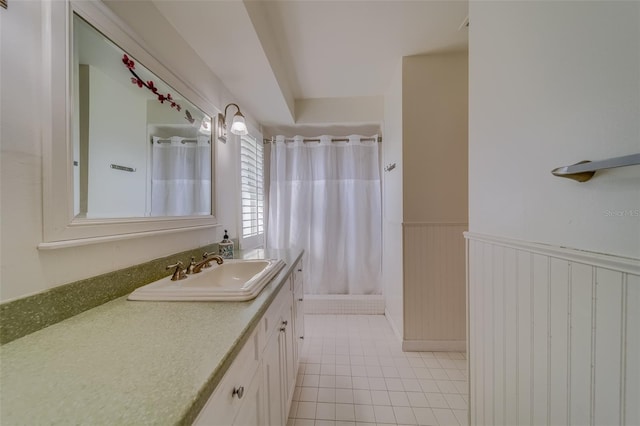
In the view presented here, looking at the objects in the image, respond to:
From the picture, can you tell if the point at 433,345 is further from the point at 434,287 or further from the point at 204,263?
the point at 204,263

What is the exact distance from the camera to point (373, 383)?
1.61 metres

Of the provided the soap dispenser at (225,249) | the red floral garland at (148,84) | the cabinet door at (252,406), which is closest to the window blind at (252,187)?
the soap dispenser at (225,249)

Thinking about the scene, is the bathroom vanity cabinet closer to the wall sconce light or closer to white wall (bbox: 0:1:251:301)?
white wall (bbox: 0:1:251:301)

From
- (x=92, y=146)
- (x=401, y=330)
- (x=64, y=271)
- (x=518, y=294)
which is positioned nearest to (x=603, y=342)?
(x=518, y=294)

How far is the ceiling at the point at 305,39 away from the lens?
1231mm

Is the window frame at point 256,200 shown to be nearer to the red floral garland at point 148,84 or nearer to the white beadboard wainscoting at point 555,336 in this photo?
the red floral garland at point 148,84

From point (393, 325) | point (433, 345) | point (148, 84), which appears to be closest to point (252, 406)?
point (148, 84)

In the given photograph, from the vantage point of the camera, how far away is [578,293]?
56 cm

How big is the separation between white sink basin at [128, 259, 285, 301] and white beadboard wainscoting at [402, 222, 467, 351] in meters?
1.18

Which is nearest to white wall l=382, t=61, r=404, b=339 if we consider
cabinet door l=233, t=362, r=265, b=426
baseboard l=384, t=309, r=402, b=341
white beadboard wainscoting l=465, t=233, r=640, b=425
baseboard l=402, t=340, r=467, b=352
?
baseboard l=384, t=309, r=402, b=341

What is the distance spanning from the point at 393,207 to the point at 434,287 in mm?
787

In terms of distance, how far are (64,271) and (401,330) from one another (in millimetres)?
2151

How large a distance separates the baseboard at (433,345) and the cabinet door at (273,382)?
1.21 meters

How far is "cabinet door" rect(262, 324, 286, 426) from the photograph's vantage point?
91 centimetres
